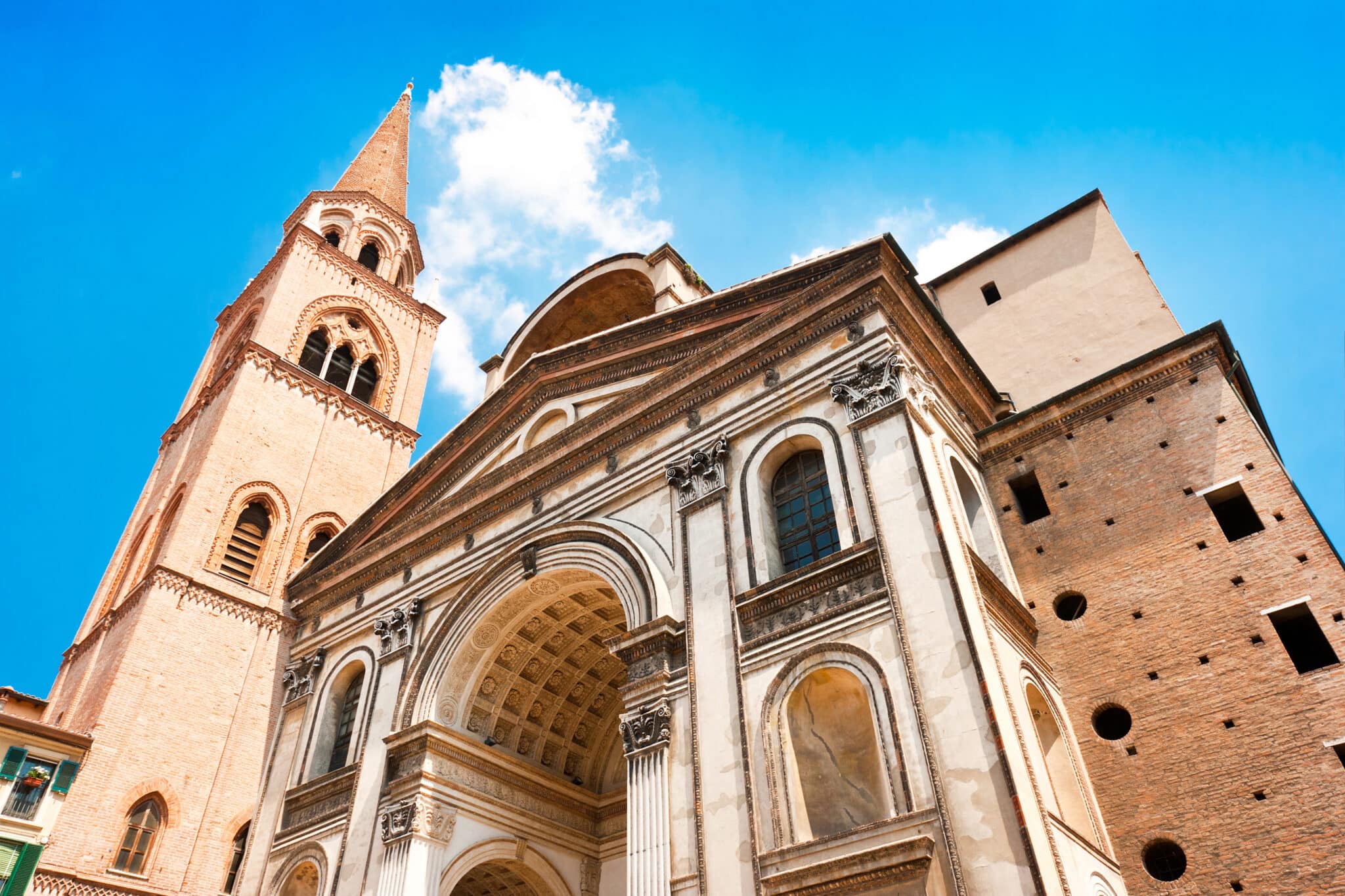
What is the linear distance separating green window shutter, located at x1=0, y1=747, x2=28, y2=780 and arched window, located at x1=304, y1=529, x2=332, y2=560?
7.81 meters

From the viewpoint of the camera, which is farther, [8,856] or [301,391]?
[301,391]

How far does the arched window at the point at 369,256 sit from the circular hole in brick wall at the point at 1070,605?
26074mm

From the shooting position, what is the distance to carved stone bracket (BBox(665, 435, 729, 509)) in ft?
47.5

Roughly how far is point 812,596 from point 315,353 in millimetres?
21329

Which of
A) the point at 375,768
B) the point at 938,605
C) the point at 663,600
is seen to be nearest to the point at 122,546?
the point at 375,768

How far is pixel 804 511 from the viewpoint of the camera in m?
13.7

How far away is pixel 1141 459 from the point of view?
49.1ft

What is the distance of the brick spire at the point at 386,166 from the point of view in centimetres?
3466

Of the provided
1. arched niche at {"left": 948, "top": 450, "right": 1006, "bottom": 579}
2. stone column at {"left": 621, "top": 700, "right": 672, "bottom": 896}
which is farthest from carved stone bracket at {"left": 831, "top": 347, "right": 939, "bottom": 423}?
stone column at {"left": 621, "top": 700, "right": 672, "bottom": 896}

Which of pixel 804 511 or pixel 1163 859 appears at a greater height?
pixel 804 511

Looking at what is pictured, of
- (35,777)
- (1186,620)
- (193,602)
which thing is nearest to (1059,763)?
(1186,620)

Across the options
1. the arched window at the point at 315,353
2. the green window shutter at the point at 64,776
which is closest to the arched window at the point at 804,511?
the green window shutter at the point at 64,776

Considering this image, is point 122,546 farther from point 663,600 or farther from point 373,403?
point 663,600

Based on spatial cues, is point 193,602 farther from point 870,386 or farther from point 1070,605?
point 1070,605
